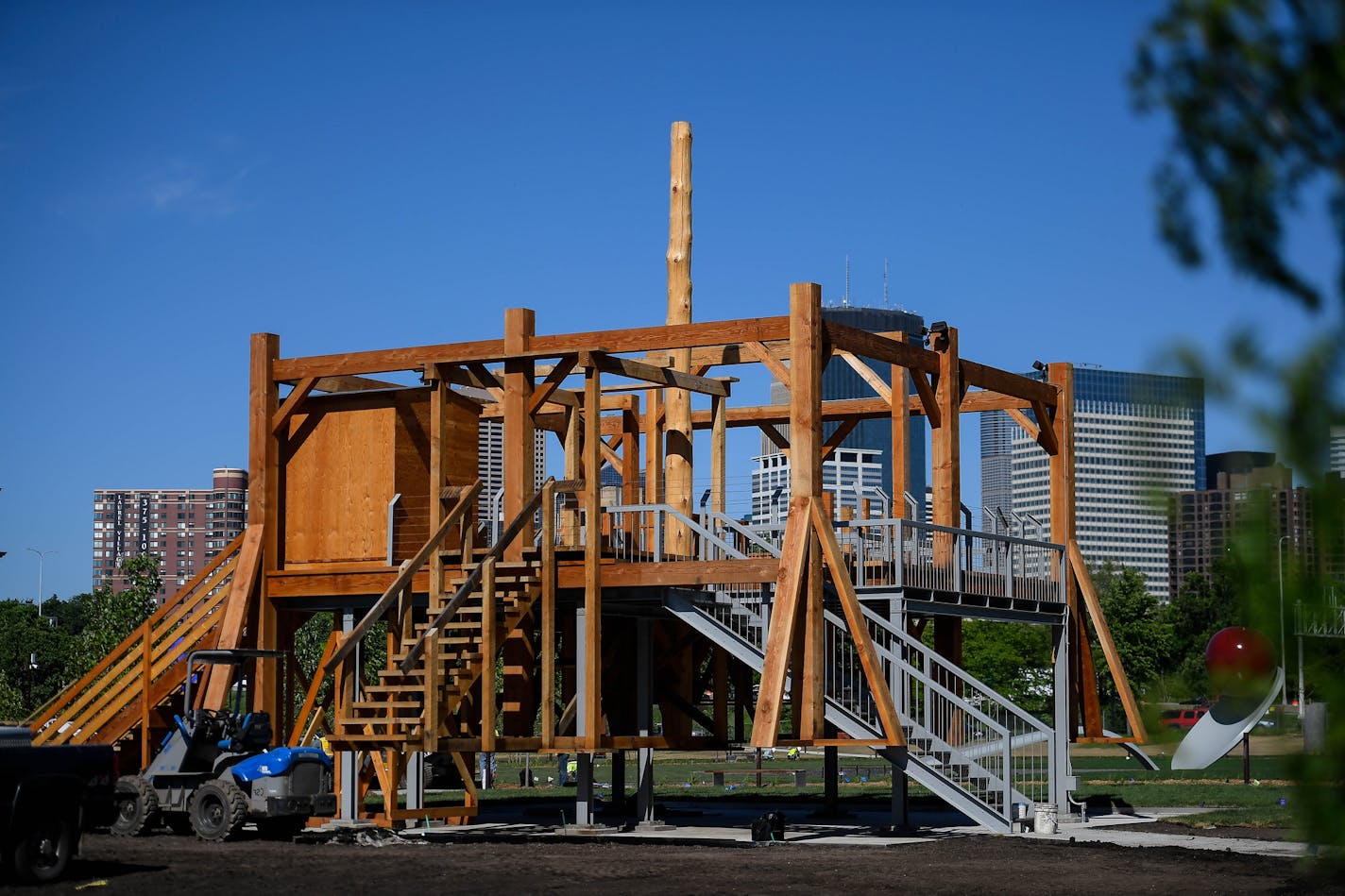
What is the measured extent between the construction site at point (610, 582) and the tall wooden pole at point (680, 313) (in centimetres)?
5

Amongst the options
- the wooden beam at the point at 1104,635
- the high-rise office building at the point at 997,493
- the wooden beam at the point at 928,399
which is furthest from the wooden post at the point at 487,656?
the wooden beam at the point at 1104,635

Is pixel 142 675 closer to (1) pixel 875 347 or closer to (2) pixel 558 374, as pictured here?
(2) pixel 558 374

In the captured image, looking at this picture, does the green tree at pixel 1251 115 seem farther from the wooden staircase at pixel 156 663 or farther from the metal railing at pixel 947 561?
the wooden staircase at pixel 156 663

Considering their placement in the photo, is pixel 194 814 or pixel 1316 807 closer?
pixel 1316 807

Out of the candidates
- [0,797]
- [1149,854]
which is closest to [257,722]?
→ [0,797]

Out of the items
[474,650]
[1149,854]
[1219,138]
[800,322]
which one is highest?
[800,322]

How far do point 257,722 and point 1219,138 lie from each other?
19.6m

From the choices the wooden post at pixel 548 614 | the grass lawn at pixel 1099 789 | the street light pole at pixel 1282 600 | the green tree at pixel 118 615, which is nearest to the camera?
the street light pole at pixel 1282 600

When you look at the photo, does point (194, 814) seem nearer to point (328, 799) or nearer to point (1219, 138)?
point (328, 799)

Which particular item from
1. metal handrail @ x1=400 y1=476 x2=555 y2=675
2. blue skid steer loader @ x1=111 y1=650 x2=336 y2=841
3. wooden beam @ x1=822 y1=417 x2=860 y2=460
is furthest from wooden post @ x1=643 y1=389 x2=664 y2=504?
blue skid steer loader @ x1=111 y1=650 x2=336 y2=841

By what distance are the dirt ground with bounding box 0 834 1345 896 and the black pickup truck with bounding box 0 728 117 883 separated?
1.32 ft

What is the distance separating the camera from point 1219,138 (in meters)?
5.26

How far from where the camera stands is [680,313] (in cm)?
3092

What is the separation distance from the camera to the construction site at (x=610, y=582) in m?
23.3
